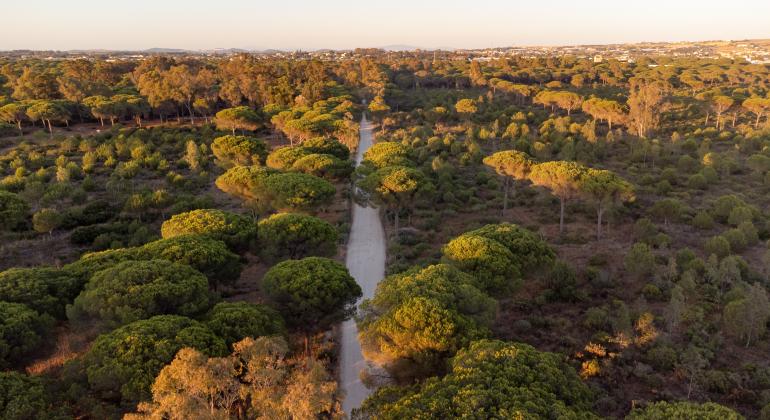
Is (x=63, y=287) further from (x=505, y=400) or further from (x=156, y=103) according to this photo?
(x=156, y=103)

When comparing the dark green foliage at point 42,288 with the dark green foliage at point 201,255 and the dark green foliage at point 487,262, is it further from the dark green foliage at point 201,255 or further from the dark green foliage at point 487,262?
the dark green foliage at point 487,262

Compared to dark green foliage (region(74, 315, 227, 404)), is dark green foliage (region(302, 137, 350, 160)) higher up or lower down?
higher up

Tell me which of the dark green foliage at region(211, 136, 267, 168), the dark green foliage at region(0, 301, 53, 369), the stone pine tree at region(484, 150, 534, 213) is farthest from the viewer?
the dark green foliage at region(211, 136, 267, 168)

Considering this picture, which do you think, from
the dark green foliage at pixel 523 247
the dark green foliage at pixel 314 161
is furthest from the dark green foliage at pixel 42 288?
the dark green foliage at pixel 314 161

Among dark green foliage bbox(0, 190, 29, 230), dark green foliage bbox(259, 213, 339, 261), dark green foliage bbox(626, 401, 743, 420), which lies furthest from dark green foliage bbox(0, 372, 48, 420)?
dark green foliage bbox(0, 190, 29, 230)

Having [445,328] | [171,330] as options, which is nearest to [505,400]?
[445,328]

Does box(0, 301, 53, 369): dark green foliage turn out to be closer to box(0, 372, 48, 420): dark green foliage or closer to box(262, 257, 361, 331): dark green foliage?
box(0, 372, 48, 420): dark green foliage
